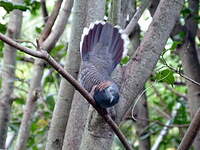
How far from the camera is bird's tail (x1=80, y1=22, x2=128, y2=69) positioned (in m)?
1.85

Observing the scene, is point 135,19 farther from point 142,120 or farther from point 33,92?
point 142,120

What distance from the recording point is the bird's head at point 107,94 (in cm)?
153

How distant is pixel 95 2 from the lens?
1.83 metres

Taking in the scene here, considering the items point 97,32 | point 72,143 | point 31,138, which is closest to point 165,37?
point 97,32

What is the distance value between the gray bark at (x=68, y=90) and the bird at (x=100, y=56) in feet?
0.20

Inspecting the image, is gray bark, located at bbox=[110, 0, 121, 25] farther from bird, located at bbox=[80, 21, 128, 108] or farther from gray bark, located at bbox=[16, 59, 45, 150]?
gray bark, located at bbox=[16, 59, 45, 150]

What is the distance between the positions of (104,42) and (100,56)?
7 centimetres

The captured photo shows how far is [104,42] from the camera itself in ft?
6.77

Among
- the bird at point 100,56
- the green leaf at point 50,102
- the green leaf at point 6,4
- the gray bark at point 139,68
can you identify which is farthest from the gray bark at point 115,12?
the green leaf at point 50,102

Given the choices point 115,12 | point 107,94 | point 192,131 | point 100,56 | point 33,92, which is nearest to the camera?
point 192,131

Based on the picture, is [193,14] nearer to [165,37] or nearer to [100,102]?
[165,37]

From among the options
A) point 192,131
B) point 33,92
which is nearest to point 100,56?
A: point 33,92

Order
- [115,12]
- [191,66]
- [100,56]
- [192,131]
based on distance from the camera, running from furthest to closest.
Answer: [191,66]
[100,56]
[115,12]
[192,131]

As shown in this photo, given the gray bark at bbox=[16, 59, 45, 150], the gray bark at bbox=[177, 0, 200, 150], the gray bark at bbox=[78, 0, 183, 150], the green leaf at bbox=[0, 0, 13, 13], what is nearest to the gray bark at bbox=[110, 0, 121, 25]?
the gray bark at bbox=[78, 0, 183, 150]
